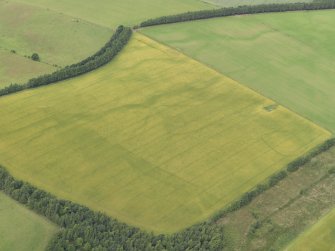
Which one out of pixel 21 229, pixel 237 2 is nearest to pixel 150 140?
pixel 21 229

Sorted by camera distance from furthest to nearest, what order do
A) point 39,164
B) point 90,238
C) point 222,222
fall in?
point 39,164 → point 222,222 → point 90,238

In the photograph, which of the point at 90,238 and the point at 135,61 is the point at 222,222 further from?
the point at 135,61

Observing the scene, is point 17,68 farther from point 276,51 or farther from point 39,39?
point 276,51

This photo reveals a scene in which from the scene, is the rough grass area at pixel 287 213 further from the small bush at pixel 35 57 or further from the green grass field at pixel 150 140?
the small bush at pixel 35 57

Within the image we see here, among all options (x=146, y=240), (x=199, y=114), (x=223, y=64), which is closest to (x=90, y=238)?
(x=146, y=240)

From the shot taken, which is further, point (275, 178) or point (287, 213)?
point (275, 178)

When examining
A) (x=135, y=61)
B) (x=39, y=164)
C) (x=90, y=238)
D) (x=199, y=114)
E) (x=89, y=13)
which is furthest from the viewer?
(x=89, y=13)
